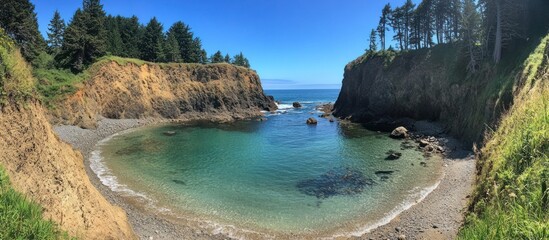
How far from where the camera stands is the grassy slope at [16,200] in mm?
6188

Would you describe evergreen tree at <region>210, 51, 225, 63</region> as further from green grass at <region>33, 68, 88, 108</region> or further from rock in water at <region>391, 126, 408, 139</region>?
rock in water at <region>391, 126, 408, 139</region>

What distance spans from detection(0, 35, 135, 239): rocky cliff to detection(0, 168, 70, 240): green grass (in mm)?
1294

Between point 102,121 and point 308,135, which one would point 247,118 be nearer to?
point 308,135

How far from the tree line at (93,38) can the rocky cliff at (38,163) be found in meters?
46.9

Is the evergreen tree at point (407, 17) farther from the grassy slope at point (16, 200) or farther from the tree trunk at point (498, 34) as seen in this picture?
the grassy slope at point (16, 200)

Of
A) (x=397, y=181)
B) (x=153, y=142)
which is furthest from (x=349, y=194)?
(x=153, y=142)

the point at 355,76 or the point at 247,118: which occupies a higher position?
the point at 355,76

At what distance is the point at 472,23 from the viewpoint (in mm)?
46500

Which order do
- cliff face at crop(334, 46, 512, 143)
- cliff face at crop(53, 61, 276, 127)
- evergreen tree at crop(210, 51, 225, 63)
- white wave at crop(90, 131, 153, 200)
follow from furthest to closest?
1. evergreen tree at crop(210, 51, 225, 63)
2. cliff face at crop(53, 61, 276, 127)
3. cliff face at crop(334, 46, 512, 143)
4. white wave at crop(90, 131, 153, 200)

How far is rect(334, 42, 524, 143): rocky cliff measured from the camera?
3198 centimetres

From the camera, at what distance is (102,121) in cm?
5066

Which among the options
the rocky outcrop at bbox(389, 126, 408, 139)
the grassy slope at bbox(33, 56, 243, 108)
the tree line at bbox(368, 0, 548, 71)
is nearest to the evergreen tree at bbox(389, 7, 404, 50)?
the tree line at bbox(368, 0, 548, 71)

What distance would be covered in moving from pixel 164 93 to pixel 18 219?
6351 cm

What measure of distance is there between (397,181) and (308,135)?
2443 cm
